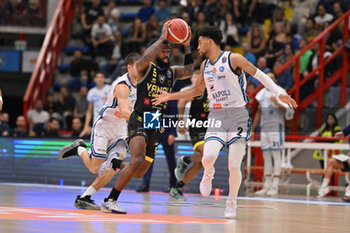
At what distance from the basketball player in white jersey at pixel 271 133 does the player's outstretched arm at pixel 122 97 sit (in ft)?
16.4

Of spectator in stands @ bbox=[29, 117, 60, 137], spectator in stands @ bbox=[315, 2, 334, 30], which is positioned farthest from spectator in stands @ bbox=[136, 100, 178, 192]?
spectator in stands @ bbox=[315, 2, 334, 30]

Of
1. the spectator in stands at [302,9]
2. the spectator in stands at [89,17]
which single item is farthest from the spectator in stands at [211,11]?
the spectator in stands at [89,17]

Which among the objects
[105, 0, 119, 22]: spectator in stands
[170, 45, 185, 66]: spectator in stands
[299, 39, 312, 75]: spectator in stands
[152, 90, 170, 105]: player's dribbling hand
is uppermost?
[105, 0, 119, 22]: spectator in stands

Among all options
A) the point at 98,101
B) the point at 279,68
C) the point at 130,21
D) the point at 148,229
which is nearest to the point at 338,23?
the point at 279,68

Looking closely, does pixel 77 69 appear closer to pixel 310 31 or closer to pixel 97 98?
pixel 97 98

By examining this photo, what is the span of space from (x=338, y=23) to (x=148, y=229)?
10227 mm

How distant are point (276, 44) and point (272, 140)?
13.3 ft

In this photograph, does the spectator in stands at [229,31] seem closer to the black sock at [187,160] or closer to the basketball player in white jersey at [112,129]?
the black sock at [187,160]

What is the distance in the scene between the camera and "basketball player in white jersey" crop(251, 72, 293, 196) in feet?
42.1

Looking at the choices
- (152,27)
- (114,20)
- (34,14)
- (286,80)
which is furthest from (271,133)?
(34,14)

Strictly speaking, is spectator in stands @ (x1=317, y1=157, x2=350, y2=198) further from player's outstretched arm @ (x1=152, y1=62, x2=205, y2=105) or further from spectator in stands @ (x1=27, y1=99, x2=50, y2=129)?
spectator in stands @ (x1=27, y1=99, x2=50, y2=129)

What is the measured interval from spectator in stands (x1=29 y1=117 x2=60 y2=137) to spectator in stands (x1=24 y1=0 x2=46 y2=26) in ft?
18.4

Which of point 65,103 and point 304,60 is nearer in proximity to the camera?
point 304,60

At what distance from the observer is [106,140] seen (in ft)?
28.2
